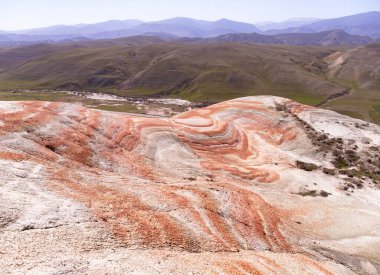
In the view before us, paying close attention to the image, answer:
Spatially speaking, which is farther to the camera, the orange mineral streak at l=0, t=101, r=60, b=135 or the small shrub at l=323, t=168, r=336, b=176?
the small shrub at l=323, t=168, r=336, b=176

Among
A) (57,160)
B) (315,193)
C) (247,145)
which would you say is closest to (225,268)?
(57,160)

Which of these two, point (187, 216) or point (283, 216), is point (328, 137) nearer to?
point (283, 216)

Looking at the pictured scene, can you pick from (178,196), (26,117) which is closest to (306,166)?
(178,196)

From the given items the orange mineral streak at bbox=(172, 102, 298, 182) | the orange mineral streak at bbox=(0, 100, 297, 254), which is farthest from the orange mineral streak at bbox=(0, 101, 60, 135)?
the orange mineral streak at bbox=(172, 102, 298, 182)

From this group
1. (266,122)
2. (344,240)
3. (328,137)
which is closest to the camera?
(344,240)

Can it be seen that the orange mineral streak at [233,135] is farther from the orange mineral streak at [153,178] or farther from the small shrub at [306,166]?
the small shrub at [306,166]

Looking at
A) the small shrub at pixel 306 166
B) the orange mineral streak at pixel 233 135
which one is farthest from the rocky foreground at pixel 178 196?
the orange mineral streak at pixel 233 135

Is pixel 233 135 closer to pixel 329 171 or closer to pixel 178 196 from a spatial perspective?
pixel 329 171

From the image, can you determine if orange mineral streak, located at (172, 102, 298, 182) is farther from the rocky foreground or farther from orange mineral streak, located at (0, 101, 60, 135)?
orange mineral streak, located at (0, 101, 60, 135)

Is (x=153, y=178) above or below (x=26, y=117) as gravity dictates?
below
